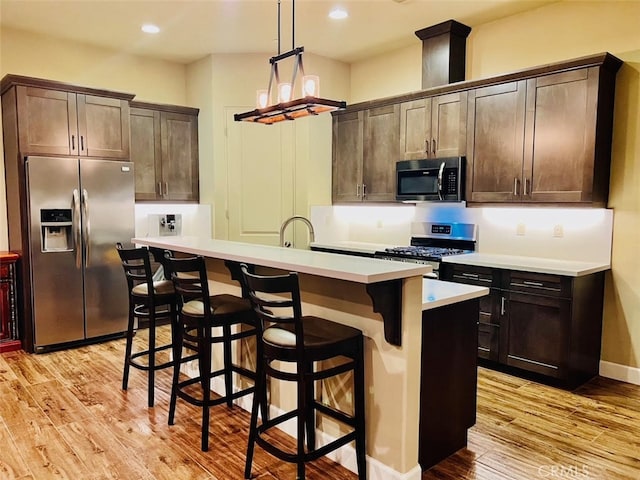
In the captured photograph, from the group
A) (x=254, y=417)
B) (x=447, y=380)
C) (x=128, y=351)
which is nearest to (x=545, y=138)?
(x=447, y=380)

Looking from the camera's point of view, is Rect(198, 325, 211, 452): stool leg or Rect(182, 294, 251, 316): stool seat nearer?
Rect(198, 325, 211, 452): stool leg

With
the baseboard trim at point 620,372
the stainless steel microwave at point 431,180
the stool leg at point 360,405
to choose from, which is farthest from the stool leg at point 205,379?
the baseboard trim at point 620,372

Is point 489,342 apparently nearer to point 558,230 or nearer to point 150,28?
point 558,230

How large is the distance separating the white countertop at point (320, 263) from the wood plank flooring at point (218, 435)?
1070 millimetres

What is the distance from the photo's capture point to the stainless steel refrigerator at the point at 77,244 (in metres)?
4.15

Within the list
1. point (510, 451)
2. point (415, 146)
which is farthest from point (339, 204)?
point (510, 451)

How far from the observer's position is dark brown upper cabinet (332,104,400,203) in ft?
16.0

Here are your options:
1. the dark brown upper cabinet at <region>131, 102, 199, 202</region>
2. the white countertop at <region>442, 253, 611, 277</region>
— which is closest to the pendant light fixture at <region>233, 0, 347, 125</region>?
the white countertop at <region>442, 253, 611, 277</region>

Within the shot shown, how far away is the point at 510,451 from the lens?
103 inches

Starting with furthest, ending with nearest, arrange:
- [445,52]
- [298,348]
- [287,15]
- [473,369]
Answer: [445,52], [287,15], [473,369], [298,348]

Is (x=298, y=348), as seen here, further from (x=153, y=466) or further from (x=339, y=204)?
(x=339, y=204)

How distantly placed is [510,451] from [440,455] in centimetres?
44

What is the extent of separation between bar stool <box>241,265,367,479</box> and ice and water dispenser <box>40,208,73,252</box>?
9.08 feet

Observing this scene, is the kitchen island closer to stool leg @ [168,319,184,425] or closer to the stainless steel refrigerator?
stool leg @ [168,319,184,425]
